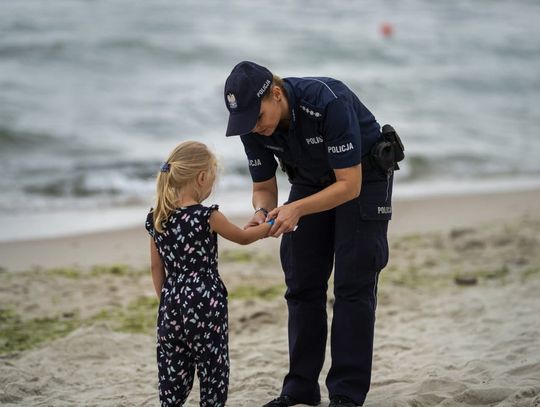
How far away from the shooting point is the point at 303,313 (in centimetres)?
399

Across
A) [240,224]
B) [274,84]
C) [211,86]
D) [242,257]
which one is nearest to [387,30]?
[211,86]

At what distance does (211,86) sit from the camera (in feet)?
55.3

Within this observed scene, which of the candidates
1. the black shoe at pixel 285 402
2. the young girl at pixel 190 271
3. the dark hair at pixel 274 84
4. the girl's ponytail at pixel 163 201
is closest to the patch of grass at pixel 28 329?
the black shoe at pixel 285 402

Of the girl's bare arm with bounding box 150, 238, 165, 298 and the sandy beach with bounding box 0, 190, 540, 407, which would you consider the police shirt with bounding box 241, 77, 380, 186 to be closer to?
the girl's bare arm with bounding box 150, 238, 165, 298

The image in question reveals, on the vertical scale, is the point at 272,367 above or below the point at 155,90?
below

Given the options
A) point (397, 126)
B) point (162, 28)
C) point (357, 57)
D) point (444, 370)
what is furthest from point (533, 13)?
point (444, 370)

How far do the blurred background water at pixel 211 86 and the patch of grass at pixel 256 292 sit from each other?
2662 millimetres

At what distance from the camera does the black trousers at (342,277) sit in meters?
3.75

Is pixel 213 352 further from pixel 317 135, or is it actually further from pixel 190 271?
pixel 317 135

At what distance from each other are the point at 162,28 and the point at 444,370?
17.8 metres

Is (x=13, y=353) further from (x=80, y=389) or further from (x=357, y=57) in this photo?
(x=357, y=57)

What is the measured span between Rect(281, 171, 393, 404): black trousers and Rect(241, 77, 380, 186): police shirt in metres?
0.16

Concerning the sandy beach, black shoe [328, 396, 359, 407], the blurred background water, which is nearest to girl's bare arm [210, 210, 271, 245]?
black shoe [328, 396, 359, 407]

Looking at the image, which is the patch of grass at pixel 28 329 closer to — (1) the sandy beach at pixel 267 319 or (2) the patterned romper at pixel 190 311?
(1) the sandy beach at pixel 267 319
